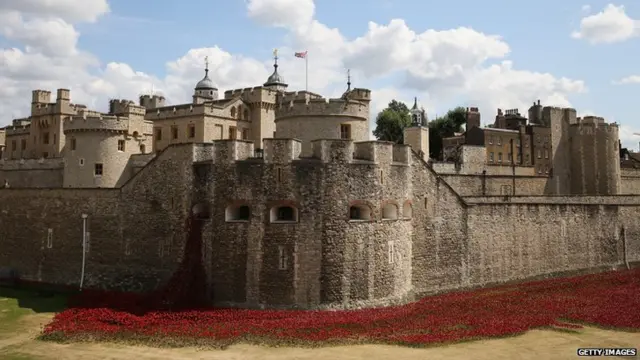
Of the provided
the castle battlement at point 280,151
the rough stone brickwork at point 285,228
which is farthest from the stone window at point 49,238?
the castle battlement at point 280,151

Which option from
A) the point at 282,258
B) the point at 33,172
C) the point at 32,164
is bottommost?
the point at 282,258

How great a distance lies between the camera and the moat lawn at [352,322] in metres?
19.4

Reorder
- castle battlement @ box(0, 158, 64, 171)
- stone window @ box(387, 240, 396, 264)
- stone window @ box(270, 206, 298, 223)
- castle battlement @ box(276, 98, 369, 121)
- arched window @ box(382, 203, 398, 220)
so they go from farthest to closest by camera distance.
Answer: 1. castle battlement @ box(0, 158, 64, 171)
2. castle battlement @ box(276, 98, 369, 121)
3. arched window @ box(382, 203, 398, 220)
4. stone window @ box(387, 240, 396, 264)
5. stone window @ box(270, 206, 298, 223)

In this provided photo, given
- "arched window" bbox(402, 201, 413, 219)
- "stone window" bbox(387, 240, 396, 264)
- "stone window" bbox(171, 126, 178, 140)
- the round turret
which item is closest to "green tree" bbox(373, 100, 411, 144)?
"stone window" bbox(171, 126, 178, 140)

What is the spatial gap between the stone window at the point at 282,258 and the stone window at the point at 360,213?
10.2 feet

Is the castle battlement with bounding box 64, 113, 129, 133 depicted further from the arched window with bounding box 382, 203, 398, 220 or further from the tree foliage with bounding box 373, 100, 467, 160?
the tree foliage with bounding box 373, 100, 467, 160

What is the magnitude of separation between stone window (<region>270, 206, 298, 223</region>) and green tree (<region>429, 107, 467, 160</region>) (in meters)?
45.2

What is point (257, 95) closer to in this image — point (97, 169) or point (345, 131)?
point (97, 169)

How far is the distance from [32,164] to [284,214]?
25601 millimetres

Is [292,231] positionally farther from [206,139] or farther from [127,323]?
[206,139]

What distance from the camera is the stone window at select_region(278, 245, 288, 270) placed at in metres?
22.8

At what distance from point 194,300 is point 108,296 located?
4.70 metres

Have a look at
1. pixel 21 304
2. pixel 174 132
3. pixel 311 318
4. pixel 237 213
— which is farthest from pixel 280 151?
pixel 174 132

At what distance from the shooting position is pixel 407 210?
25.9 metres
